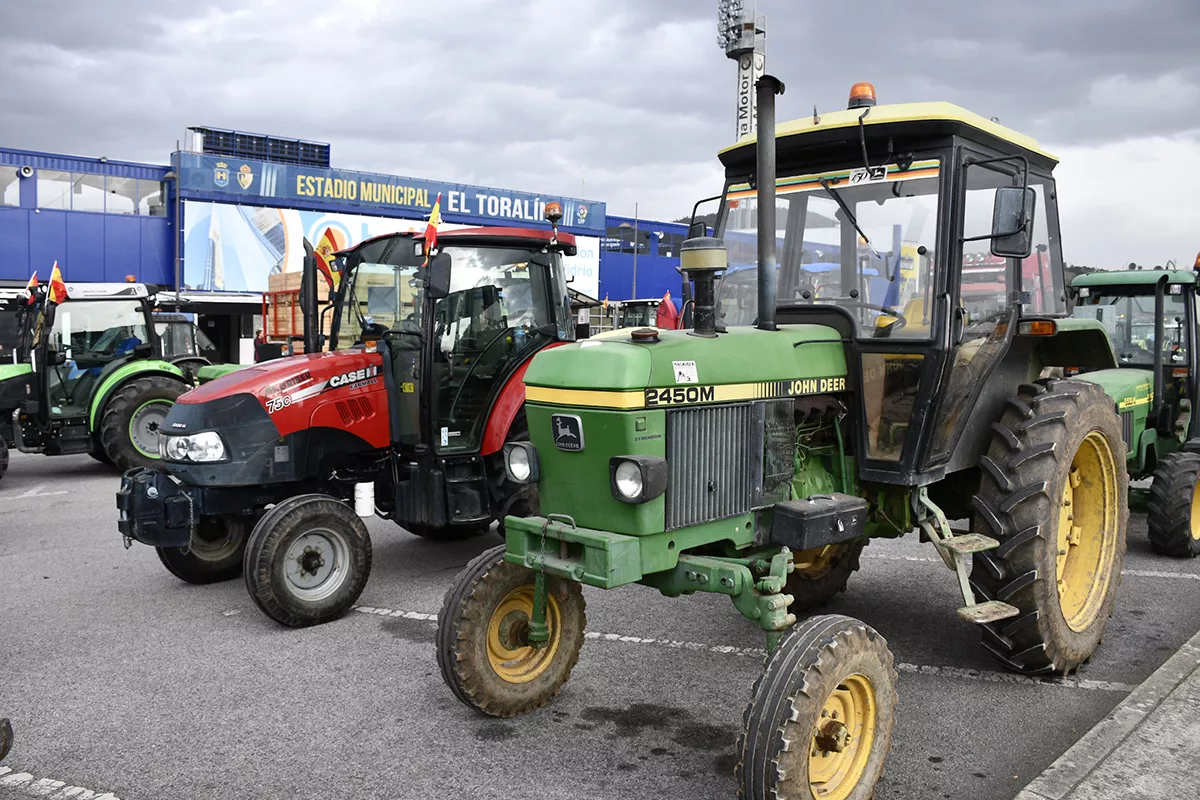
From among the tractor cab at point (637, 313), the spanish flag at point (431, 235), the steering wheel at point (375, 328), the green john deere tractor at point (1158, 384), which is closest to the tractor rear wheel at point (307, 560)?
the steering wheel at point (375, 328)

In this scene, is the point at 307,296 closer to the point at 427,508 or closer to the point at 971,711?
the point at 427,508

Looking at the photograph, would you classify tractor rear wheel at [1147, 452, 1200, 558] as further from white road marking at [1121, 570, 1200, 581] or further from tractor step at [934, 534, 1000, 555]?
tractor step at [934, 534, 1000, 555]

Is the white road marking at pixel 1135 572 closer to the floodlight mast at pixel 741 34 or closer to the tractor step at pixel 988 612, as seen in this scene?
the tractor step at pixel 988 612

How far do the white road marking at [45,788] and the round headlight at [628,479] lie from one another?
2163mm

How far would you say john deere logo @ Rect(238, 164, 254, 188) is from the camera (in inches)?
957

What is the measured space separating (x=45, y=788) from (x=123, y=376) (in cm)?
823

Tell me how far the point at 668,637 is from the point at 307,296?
3.59m

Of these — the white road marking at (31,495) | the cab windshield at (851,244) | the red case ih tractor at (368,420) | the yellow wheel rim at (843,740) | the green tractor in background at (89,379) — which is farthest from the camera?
the green tractor in background at (89,379)

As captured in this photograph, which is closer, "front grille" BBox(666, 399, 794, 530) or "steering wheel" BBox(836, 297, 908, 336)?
"front grille" BBox(666, 399, 794, 530)

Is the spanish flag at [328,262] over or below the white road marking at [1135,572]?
over

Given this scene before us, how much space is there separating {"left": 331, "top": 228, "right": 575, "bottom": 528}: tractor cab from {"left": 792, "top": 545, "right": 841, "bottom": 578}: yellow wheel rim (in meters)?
2.22

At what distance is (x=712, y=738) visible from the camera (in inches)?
155

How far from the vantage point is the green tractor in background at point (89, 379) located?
10.5m

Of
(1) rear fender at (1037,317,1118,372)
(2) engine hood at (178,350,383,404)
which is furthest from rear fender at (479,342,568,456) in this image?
(1) rear fender at (1037,317,1118,372)
